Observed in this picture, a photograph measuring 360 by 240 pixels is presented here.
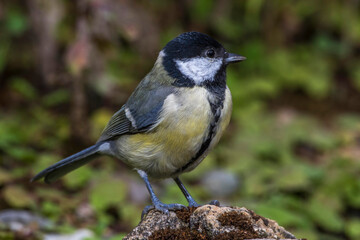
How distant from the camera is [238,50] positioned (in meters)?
7.95

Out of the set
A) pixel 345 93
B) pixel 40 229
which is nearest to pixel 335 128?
pixel 345 93

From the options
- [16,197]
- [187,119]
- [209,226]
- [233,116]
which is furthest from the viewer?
[233,116]

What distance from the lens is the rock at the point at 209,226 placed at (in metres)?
2.86

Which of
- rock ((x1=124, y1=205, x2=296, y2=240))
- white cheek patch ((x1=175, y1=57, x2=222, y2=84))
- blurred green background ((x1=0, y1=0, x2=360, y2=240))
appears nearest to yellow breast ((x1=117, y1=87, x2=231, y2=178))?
white cheek patch ((x1=175, y1=57, x2=222, y2=84))

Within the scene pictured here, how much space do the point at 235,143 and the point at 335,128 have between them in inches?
61.8

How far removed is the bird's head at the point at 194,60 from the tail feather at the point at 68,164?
874 mm

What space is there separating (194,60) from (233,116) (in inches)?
141

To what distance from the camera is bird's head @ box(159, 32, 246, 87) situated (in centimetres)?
349

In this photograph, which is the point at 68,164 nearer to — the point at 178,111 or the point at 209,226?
the point at 178,111

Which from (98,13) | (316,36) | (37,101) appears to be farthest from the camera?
(316,36)

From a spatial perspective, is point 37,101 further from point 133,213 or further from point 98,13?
point 133,213

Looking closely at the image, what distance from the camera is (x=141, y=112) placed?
358 cm

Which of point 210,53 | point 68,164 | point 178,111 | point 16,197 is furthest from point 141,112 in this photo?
point 16,197

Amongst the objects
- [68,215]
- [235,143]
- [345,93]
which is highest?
[345,93]
